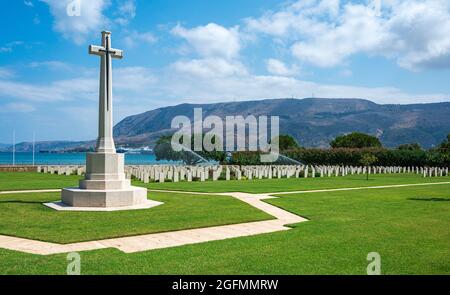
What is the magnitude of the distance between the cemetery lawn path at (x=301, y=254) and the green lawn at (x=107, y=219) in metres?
1.65

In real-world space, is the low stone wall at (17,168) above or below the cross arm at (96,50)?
below

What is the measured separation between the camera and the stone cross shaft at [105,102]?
14.1 meters

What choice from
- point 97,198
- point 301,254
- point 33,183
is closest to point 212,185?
point 33,183

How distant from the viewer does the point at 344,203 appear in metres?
15.5

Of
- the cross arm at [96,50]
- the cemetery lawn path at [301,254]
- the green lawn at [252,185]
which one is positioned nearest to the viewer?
the cemetery lawn path at [301,254]

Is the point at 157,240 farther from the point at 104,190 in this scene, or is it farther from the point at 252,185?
the point at 252,185

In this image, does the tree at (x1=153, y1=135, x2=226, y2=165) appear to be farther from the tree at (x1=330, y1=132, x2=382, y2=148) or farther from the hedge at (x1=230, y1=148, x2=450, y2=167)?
the tree at (x1=330, y1=132, x2=382, y2=148)

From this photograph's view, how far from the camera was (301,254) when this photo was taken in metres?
7.53

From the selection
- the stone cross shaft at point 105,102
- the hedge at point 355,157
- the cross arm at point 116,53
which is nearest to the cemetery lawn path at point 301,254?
the stone cross shaft at point 105,102

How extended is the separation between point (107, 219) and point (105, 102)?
4630 millimetres

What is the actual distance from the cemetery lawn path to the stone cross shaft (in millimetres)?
6793

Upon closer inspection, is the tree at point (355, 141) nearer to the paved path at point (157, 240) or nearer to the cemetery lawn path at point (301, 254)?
the cemetery lawn path at point (301, 254)

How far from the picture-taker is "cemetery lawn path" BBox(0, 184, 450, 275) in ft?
21.5

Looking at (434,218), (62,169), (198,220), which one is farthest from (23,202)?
(62,169)
